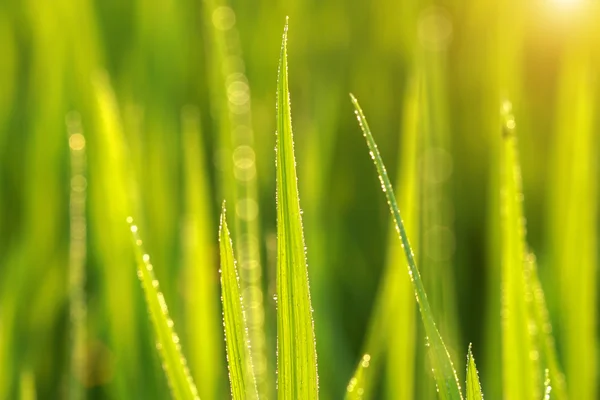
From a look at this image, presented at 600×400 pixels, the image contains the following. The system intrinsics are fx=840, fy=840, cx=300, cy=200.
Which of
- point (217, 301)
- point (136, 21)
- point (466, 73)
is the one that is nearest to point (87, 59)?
point (136, 21)

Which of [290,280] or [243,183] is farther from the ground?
[243,183]

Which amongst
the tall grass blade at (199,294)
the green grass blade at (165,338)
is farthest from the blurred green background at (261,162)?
the green grass blade at (165,338)

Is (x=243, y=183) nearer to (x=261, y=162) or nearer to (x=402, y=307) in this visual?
(x=402, y=307)

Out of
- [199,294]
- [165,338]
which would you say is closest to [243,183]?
[199,294]

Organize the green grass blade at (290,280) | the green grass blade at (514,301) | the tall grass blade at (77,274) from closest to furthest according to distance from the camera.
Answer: the green grass blade at (290,280) → the green grass blade at (514,301) → the tall grass blade at (77,274)

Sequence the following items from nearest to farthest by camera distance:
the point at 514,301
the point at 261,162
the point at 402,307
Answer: the point at 514,301
the point at 402,307
the point at 261,162

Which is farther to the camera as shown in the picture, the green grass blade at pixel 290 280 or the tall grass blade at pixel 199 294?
the tall grass blade at pixel 199 294

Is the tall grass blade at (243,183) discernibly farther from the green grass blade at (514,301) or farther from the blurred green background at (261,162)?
the green grass blade at (514,301)
